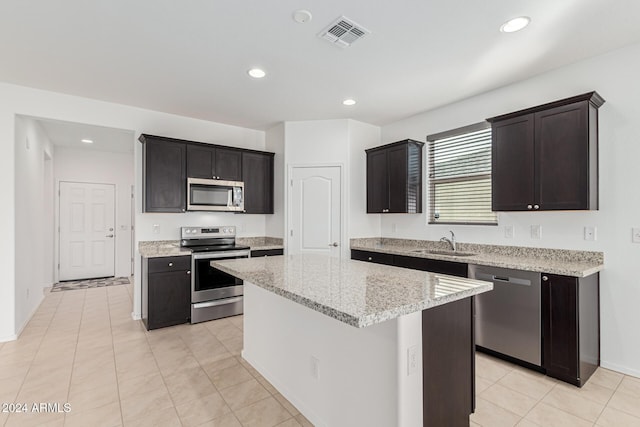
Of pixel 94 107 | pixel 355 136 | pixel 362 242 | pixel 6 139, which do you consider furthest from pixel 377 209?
pixel 6 139

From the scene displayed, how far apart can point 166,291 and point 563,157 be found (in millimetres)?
4165

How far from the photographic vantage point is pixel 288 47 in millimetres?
2572

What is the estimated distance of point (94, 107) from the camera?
12.3 feet

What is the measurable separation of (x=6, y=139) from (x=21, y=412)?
273cm

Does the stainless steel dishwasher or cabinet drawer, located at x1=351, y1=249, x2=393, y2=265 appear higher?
cabinet drawer, located at x1=351, y1=249, x2=393, y2=265

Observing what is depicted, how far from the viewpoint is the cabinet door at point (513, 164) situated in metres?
2.84

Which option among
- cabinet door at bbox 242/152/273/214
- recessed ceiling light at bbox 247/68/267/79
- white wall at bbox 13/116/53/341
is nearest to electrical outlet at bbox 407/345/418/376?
recessed ceiling light at bbox 247/68/267/79

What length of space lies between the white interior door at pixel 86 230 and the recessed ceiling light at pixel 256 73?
4.91 meters

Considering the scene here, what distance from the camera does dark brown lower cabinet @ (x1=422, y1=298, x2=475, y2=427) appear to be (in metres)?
1.55

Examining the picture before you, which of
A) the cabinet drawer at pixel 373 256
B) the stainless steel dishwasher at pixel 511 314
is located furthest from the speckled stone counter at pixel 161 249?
the stainless steel dishwasher at pixel 511 314

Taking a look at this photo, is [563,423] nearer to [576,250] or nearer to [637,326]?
[637,326]

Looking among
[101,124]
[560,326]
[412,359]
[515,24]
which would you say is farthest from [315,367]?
[101,124]

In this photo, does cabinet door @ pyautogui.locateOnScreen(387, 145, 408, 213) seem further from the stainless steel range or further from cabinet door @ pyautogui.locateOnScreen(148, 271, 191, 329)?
cabinet door @ pyautogui.locateOnScreen(148, 271, 191, 329)

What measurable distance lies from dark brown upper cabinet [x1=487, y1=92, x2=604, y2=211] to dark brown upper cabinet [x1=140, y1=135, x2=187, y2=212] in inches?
141
